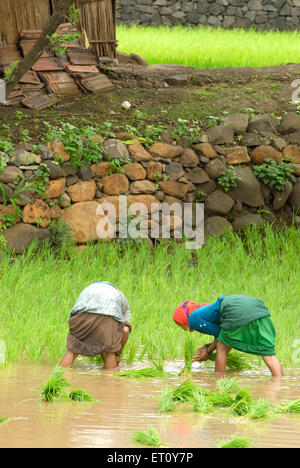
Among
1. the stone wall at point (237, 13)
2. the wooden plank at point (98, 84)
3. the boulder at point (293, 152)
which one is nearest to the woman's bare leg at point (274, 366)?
the boulder at point (293, 152)

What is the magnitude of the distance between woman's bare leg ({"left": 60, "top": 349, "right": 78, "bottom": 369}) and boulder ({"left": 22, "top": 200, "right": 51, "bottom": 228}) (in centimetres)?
322

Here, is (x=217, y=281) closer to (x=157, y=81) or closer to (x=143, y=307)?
(x=143, y=307)

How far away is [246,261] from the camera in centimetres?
800

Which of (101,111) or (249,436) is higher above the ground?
(101,111)

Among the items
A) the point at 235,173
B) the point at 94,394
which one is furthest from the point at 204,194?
the point at 94,394

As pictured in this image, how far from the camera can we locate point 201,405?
12.7ft

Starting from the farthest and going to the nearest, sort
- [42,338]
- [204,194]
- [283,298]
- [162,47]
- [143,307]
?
[162,47]
[204,194]
[283,298]
[143,307]
[42,338]

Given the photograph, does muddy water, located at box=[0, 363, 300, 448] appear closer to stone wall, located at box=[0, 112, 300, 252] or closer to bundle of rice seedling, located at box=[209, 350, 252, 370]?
bundle of rice seedling, located at box=[209, 350, 252, 370]

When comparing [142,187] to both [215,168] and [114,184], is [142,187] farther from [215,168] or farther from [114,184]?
[215,168]

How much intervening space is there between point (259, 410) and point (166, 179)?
5.25m

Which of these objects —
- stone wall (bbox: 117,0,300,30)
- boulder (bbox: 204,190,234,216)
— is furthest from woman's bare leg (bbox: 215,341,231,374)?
stone wall (bbox: 117,0,300,30)

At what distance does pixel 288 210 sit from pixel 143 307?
3.86m

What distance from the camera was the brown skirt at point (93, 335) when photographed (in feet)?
16.0

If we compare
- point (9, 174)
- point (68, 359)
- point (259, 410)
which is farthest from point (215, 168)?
point (259, 410)
